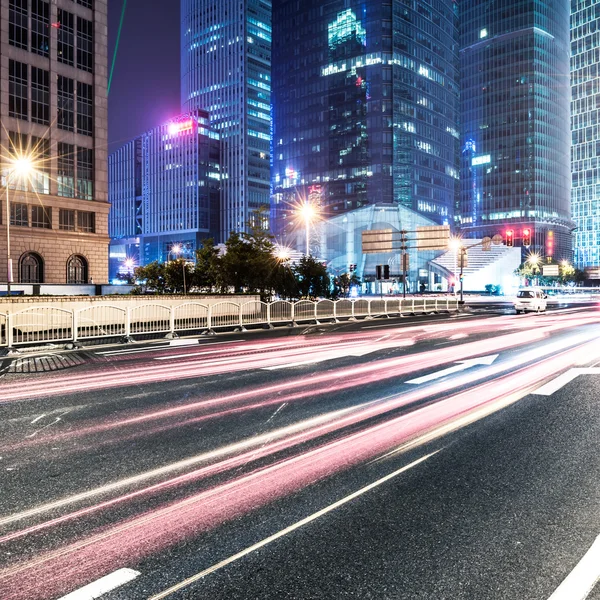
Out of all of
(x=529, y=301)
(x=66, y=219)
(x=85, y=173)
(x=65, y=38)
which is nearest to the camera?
(x=529, y=301)

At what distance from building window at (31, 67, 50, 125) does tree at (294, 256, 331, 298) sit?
31.6m

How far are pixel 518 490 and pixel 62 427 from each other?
5.92 meters

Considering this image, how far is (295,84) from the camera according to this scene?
142125 millimetres

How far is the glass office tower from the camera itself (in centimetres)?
15900

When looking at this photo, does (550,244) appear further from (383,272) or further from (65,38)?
(65,38)

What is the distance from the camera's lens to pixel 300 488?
15.9 feet

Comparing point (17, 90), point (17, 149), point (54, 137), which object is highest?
point (17, 90)

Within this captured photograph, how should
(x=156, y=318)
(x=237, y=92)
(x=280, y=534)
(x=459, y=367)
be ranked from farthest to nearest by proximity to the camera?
1. (x=237, y=92)
2. (x=156, y=318)
3. (x=459, y=367)
4. (x=280, y=534)

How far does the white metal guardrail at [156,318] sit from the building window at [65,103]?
4058 cm

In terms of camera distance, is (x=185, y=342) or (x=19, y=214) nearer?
(x=185, y=342)

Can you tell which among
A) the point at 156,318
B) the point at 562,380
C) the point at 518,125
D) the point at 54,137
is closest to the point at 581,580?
the point at 562,380

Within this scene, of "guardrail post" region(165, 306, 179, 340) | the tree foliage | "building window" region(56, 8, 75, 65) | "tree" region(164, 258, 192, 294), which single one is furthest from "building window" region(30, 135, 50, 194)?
"guardrail post" region(165, 306, 179, 340)

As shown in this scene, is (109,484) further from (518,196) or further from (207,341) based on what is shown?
(518,196)

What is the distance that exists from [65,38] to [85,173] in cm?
1438
